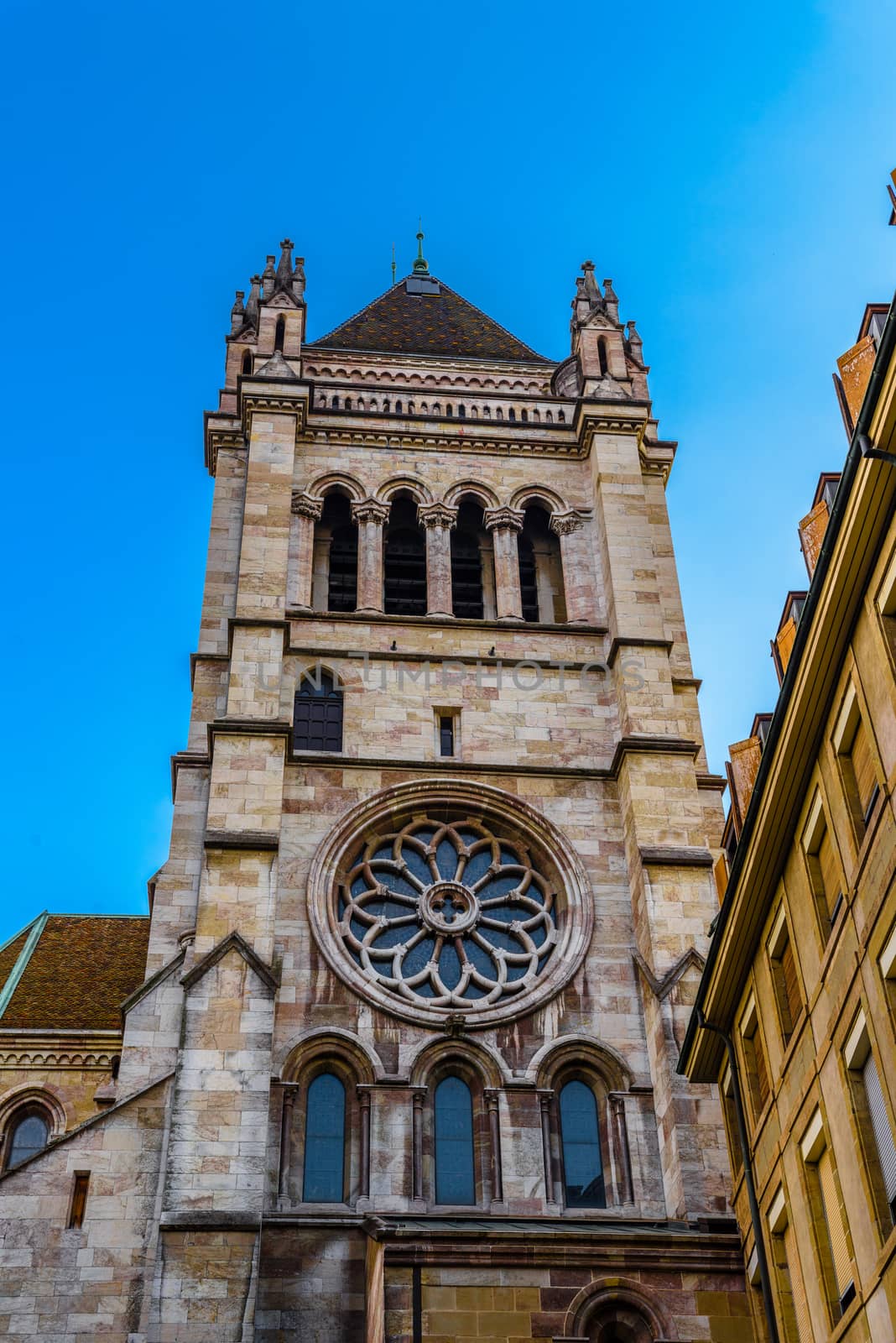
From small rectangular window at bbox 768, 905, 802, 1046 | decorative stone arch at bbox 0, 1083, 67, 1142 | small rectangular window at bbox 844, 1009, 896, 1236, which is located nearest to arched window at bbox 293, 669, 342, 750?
decorative stone arch at bbox 0, 1083, 67, 1142

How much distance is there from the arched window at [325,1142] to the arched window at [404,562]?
1091 cm

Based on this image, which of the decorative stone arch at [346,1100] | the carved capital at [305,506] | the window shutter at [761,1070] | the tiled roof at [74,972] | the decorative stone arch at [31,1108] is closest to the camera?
the window shutter at [761,1070]

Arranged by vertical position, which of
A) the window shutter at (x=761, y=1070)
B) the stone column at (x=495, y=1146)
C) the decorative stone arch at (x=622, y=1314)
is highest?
the stone column at (x=495, y=1146)

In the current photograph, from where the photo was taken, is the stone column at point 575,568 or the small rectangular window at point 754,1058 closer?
the small rectangular window at point 754,1058

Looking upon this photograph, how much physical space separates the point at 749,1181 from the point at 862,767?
6.68 metres

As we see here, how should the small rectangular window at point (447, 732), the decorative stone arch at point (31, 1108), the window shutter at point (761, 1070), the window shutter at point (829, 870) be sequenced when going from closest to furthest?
the window shutter at point (829, 870), the window shutter at point (761, 1070), the small rectangular window at point (447, 732), the decorative stone arch at point (31, 1108)

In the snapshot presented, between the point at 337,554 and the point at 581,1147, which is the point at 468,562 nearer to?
the point at 337,554

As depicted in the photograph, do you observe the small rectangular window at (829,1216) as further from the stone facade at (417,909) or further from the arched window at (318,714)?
the arched window at (318,714)

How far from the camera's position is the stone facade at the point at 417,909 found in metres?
21.9

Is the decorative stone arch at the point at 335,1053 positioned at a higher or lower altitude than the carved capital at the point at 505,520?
lower

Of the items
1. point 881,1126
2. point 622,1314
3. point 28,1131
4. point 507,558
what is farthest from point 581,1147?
point 28,1131

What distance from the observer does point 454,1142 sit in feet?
81.4

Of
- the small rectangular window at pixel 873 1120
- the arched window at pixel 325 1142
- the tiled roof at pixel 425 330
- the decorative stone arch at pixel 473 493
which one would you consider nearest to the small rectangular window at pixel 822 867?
the small rectangular window at pixel 873 1120

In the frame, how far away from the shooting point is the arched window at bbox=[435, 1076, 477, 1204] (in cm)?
2427
